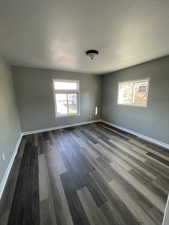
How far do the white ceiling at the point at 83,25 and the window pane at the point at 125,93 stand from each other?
5.41ft

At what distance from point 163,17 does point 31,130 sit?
4429mm

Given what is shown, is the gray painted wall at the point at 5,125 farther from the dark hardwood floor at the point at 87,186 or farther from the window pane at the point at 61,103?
the window pane at the point at 61,103

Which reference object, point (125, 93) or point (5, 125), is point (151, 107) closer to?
point (125, 93)

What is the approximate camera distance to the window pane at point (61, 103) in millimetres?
4124

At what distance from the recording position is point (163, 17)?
1.20m

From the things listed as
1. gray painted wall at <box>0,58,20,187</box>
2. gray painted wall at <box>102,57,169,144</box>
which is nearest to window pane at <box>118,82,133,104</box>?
gray painted wall at <box>102,57,169,144</box>

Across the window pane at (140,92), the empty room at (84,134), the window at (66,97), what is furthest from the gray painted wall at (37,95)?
the window pane at (140,92)

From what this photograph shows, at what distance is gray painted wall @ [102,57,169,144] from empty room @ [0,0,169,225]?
0.09 ft

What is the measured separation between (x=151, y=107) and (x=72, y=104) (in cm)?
311

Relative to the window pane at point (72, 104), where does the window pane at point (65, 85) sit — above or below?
above

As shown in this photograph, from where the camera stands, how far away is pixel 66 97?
4.29 m

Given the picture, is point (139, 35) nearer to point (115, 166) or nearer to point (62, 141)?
point (115, 166)

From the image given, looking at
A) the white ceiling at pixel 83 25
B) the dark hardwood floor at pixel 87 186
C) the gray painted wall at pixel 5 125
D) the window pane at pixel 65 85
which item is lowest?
the dark hardwood floor at pixel 87 186

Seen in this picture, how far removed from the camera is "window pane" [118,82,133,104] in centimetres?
365
